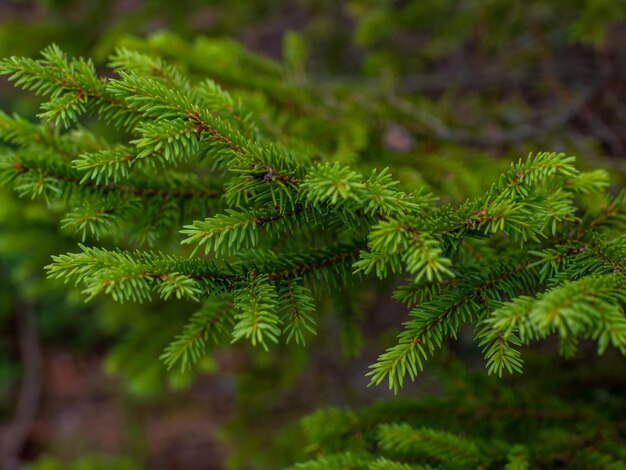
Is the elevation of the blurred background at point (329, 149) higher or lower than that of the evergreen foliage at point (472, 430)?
higher

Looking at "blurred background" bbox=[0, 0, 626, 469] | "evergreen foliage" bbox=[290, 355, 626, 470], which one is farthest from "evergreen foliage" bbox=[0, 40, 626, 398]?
"blurred background" bbox=[0, 0, 626, 469]

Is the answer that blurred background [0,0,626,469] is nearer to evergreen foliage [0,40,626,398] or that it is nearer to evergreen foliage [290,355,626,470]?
evergreen foliage [290,355,626,470]

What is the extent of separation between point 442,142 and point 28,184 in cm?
180

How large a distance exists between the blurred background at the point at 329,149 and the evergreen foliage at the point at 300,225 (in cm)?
58

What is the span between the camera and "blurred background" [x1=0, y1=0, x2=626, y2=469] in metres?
2.26

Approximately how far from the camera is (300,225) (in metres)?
1.20

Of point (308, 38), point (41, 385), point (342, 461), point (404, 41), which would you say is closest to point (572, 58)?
point (404, 41)

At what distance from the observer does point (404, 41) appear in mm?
5551

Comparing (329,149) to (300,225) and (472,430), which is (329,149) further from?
(472,430)

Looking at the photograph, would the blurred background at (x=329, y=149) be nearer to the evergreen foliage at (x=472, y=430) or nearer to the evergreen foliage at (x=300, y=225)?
the evergreen foliage at (x=472, y=430)

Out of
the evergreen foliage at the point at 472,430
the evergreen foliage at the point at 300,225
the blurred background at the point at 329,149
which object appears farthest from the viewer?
the blurred background at the point at 329,149

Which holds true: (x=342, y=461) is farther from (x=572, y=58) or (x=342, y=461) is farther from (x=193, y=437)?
(x=193, y=437)

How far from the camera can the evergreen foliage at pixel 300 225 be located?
994mm

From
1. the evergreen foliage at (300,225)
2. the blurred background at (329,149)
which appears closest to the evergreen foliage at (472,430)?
the blurred background at (329,149)
